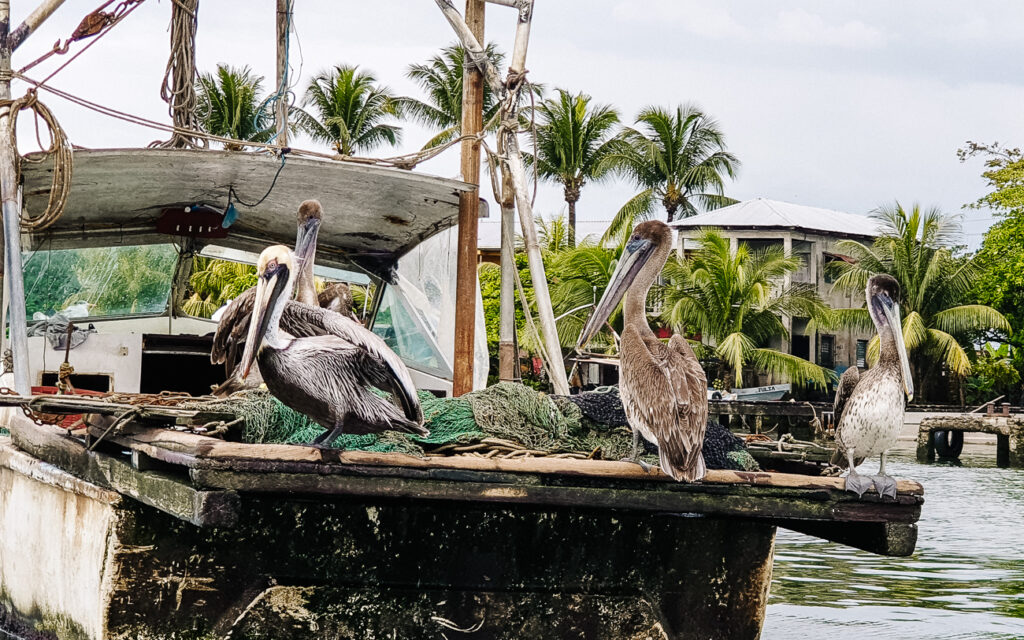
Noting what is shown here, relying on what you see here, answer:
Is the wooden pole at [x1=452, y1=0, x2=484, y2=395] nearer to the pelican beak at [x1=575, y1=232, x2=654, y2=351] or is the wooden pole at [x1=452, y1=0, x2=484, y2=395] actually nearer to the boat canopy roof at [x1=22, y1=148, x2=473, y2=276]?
the boat canopy roof at [x1=22, y1=148, x2=473, y2=276]

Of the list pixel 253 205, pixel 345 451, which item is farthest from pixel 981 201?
pixel 345 451

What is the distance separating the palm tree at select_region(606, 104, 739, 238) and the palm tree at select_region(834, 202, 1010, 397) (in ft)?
23.9

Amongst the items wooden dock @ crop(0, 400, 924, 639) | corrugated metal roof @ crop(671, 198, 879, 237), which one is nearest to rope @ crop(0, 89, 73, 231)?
wooden dock @ crop(0, 400, 924, 639)

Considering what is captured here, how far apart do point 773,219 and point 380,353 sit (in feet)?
128

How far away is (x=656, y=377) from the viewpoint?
544 cm

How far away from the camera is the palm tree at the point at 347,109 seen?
141 ft

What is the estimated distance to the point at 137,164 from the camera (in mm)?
7816

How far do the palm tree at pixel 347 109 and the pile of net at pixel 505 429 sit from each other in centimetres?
3688

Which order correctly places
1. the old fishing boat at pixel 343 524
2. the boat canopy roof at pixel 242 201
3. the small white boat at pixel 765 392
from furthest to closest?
the small white boat at pixel 765 392
the boat canopy roof at pixel 242 201
the old fishing boat at pixel 343 524

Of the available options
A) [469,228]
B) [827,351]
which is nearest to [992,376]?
[827,351]

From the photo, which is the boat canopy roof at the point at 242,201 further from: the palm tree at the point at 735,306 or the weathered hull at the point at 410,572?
the palm tree at the point at 735,306

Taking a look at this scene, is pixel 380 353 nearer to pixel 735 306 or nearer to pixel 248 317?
pixel 248 317

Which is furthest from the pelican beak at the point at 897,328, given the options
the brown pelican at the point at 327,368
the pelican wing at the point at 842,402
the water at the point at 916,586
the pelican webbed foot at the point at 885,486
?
the water at the point at 916,586

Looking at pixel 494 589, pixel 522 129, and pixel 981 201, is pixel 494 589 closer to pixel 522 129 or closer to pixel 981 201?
pixel 522 129
